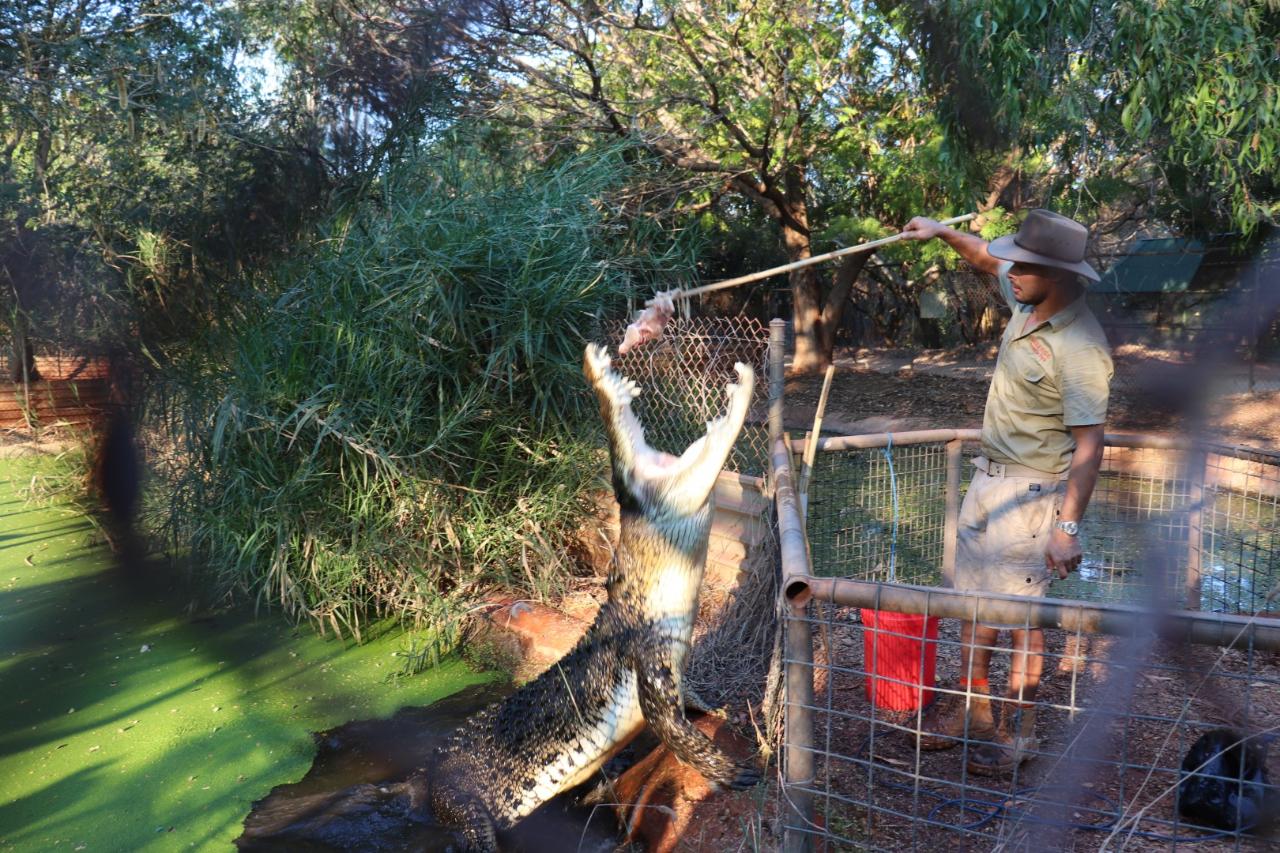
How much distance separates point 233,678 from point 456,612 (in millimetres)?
1214

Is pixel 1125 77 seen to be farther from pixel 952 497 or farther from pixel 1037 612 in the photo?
pixel 1037 612

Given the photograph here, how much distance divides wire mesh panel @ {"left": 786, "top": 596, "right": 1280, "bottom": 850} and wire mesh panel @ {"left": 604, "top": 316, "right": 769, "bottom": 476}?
5.94ft

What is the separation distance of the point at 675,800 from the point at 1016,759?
144 centimetres

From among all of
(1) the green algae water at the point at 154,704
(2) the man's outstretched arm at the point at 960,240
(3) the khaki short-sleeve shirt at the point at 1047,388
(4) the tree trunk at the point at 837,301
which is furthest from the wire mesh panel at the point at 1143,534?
(4) the tree trunk at the point at 837,301

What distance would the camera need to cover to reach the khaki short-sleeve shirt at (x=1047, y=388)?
8.70ft

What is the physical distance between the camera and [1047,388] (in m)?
2.79

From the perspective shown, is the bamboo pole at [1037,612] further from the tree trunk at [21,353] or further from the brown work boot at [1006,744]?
the tree trunk at [21,353]

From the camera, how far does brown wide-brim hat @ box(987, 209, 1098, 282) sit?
2.70 metres

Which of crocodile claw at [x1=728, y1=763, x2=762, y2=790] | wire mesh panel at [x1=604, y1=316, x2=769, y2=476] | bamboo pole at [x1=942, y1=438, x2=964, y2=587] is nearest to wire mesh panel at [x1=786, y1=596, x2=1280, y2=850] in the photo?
crocodile claw at [x1=728, y1=763, x2=762, y2=790]

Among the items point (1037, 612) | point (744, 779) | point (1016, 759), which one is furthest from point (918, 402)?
point (1037, 612)

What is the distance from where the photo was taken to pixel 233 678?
477cm

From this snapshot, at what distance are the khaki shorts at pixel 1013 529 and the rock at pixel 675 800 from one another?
1.12 metres

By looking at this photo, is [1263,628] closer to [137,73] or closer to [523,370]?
[523,370]

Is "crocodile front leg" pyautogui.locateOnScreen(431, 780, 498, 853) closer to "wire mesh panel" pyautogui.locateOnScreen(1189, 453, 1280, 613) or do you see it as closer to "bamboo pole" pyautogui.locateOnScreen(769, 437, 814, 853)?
"bamboo pole" pyautogui.locateOnScreen(769, 437, 814, 853)
